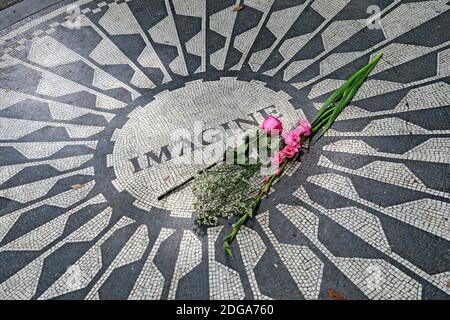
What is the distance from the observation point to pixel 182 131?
20.4 ft

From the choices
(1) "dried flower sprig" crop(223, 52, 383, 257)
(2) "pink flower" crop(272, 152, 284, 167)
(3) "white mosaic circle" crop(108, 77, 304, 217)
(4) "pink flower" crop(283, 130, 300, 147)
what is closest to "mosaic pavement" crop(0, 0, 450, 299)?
(3) "white mosaic circle" crop(108, 77, 304, 217)

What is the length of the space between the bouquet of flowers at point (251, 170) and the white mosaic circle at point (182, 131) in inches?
11.6

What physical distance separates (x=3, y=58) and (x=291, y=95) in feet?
18.0

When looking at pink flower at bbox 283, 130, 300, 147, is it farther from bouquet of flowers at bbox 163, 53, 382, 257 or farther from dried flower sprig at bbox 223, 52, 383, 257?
dried flower sprig at bbox 223, 52, 383, 257

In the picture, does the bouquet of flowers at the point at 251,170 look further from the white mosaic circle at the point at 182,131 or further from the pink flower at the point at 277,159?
the white mosaic circle at the point at 182,131

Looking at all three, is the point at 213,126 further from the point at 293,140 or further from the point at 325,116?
the point at 325,116

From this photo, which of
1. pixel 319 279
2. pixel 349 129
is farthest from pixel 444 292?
pixel 349 129

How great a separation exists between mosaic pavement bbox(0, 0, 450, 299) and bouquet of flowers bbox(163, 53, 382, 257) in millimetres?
209

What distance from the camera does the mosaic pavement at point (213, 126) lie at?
181 inches

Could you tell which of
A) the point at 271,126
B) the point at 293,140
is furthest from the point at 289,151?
the point at 271,126

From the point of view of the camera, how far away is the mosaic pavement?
461 cm

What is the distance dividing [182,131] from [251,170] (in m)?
1.48

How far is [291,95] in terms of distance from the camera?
21.2 feet
